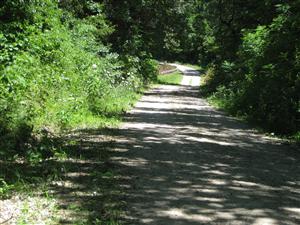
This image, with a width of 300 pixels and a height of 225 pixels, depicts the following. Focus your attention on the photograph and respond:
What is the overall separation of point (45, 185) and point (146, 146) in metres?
4.07

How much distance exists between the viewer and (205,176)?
830cm

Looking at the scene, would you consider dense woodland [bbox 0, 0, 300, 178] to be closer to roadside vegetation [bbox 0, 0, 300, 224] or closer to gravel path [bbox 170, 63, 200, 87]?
roadside vegetation [bbox 0, 0, 300, 224]

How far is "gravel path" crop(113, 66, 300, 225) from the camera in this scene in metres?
6.29

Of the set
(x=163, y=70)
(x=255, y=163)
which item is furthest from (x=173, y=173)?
(x=163, y=70)

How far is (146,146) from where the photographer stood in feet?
35.9

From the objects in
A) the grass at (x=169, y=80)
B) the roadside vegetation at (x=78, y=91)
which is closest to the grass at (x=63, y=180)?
the roadside vegetation at (x=78, y=91)

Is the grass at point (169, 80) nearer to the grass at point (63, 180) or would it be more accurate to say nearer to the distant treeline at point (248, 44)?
the distant treeline at point (248, 44)

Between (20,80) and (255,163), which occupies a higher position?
(20,80)

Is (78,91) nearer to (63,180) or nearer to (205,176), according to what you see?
(205,176)

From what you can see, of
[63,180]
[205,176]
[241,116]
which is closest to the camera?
[63,180]

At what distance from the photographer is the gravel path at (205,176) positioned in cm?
629

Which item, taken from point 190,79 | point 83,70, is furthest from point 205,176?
point 190,79

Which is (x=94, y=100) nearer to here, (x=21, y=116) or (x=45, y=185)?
(x=21, y=116)

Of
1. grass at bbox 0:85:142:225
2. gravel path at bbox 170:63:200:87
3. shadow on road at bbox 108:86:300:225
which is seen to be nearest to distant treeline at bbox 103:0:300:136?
shadow on road at bbox 108:86:300:225
